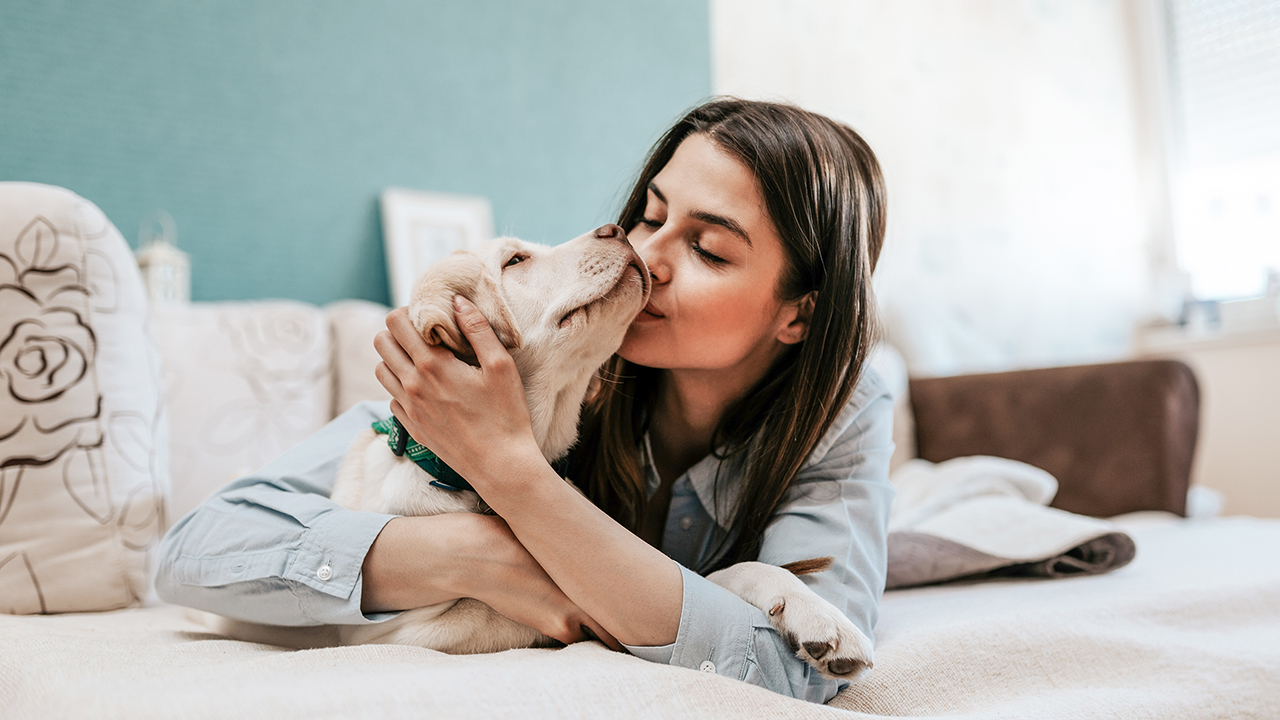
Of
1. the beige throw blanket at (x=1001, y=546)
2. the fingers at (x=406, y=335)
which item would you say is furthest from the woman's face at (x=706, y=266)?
the beige throw blanket at (x=1001, y=546)

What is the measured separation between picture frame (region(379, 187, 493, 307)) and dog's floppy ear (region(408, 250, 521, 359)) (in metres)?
1.58

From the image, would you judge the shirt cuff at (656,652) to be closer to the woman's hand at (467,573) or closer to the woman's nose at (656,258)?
the woman's hand at (467,573)

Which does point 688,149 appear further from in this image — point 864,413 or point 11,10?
point 11,10

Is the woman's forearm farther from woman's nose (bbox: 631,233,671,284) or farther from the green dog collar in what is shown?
woman's nose (bbox: 631,233,671,284)

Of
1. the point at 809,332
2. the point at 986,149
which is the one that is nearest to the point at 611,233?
the point at 809,332

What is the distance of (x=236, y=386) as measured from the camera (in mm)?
1808

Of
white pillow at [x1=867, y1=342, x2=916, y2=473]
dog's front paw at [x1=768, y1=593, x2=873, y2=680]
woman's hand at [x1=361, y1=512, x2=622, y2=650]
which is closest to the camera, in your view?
dog's front paw at [x1=768, y1=593, x2=873, y2=680]

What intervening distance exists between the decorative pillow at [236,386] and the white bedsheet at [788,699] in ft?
1.43

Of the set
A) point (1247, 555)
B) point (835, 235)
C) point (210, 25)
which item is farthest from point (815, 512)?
point (210, 25)

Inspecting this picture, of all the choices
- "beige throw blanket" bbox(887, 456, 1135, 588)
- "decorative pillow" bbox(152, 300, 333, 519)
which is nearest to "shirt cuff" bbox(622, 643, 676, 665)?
"beige throw blanket" bbox(887, 456, 1135, 588)

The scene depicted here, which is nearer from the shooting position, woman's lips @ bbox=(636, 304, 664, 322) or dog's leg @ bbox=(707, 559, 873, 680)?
dog's leg @ bbox=(707, 559, 873, 680)

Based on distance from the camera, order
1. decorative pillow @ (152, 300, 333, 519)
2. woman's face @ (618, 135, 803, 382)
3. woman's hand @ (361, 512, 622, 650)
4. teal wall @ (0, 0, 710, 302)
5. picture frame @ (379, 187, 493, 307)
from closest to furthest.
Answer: woman's hand @ (361, 512, 622, 650), woman's face @ (618, 135, 803, 382), decorative pillow @ (152, 300, 333, 519), teal wall @ (0, 0, 710, 302), picture frame @ (379, 187, 493, 307)

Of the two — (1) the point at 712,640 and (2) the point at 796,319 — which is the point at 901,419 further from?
(1) the point at 712,640

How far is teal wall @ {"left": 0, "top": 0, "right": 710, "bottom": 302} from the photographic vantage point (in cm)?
208
